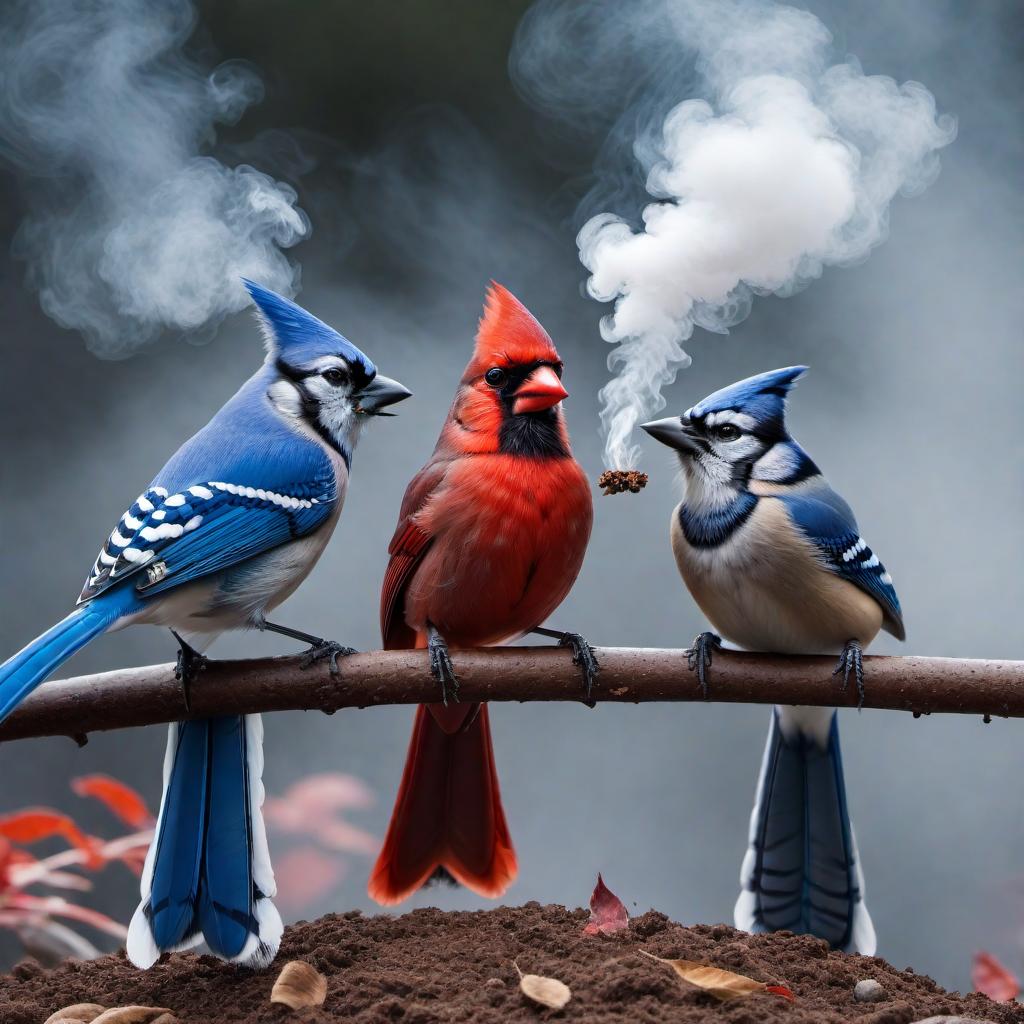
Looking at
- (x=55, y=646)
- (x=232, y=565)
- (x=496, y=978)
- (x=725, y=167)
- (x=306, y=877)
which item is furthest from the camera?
(x=306, y=877)

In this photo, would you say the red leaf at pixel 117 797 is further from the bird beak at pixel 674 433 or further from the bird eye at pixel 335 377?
the bird beak at pixel 674 433

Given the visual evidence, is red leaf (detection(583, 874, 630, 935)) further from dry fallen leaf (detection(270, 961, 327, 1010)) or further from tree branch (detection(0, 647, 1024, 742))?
dry fallen leaf (detection(270, 961, 327, 1010))

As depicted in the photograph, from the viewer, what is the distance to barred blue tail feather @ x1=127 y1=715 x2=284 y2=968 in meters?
1.60

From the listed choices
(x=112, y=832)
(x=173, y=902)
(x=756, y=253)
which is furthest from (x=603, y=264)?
(x=112, y=832)

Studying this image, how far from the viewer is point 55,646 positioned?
4.52 feet

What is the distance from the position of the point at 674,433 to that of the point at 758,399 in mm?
135

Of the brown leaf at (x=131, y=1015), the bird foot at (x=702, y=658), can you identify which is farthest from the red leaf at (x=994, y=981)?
the brown leaf at (x=131, y=1015)

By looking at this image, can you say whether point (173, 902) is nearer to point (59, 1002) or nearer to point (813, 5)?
point (59, 1002)

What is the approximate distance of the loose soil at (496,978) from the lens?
1401mm

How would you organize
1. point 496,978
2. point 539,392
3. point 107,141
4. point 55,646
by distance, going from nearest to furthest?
point 55,646, point 496,978, point 539,392, point 107,141

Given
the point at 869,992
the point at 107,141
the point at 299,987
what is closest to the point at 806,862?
the point at 869,992

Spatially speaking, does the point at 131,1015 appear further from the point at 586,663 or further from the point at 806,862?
the point at 806,862

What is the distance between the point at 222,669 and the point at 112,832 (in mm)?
1319

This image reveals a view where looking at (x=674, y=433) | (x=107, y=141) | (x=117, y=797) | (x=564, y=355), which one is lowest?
(x=117, y=797)
